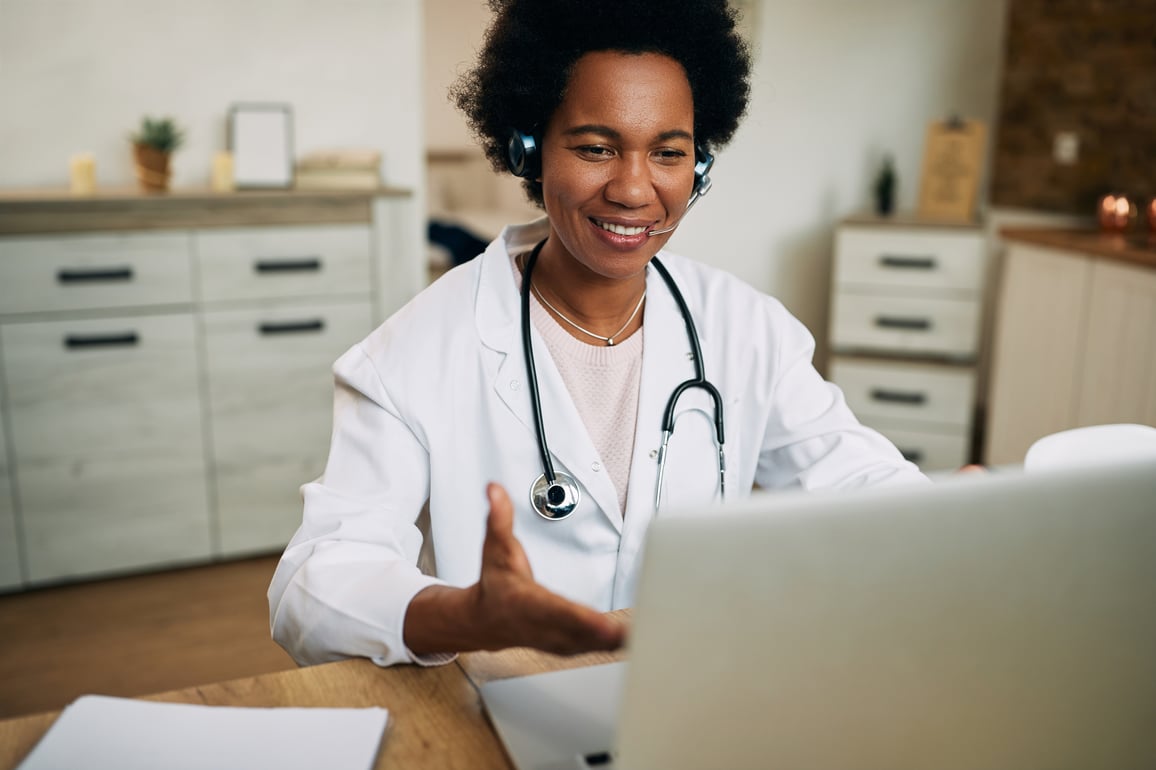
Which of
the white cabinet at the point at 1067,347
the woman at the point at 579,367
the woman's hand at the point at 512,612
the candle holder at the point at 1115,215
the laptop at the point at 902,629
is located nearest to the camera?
the laptop at the point at 902,629

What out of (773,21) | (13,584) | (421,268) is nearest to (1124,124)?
(773,21)

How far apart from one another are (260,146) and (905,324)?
234 cm

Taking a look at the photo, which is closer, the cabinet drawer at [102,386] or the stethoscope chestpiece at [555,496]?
the stethoscope chestpiece at [555,496]

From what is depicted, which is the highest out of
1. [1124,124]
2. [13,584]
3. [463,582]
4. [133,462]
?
[1124,124]

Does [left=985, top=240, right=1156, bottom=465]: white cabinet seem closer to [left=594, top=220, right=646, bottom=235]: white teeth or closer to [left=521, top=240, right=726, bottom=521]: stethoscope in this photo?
[left=521, top=240, right=726, bottom=521]: stethoscope

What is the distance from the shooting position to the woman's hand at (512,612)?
0.72 metres

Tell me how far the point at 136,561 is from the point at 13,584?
321 millimetres

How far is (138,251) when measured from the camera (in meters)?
2.79

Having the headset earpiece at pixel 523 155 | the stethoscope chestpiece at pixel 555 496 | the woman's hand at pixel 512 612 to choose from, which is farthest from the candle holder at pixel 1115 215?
the woman's hand at pixel 512 612

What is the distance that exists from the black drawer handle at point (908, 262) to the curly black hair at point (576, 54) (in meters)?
2.42

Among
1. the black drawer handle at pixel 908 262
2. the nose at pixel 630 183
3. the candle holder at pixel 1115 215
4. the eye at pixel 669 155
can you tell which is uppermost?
the eye at pixel 669 155

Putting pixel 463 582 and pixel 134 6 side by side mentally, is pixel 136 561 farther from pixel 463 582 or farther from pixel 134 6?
pixel 463 582

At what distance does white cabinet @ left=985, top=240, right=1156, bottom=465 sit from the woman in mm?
1880

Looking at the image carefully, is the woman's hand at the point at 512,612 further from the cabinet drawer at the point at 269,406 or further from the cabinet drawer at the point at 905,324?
the cabinet drawer at the point at 905,324
